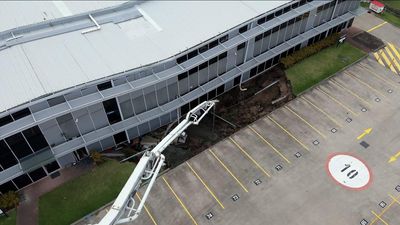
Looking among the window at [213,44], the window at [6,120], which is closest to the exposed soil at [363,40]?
the window at [213,44]

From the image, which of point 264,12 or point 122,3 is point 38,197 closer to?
point 122,3

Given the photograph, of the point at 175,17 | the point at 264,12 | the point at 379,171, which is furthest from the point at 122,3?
the point at 379,171

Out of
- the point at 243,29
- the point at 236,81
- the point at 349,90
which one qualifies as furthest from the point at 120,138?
the point at 349,90

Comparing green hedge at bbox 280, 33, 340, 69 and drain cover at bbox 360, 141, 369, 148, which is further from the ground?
green hedge at bbox 280, 33, 340, 69

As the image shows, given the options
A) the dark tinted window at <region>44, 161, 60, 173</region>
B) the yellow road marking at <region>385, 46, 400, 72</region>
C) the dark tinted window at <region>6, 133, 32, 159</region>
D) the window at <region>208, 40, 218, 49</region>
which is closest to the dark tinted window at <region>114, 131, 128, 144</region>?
the dark tinted window at <region>44, 161, 60, 173</region>

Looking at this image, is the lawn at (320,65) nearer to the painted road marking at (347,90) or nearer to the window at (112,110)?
the painted road marking at (347,90)

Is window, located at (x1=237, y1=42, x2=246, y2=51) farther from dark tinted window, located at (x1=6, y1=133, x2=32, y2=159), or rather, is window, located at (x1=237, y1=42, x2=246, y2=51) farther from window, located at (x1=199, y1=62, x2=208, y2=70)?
dark tinted window, located at (x1=6, y1=133, x2=32, y2=159)
